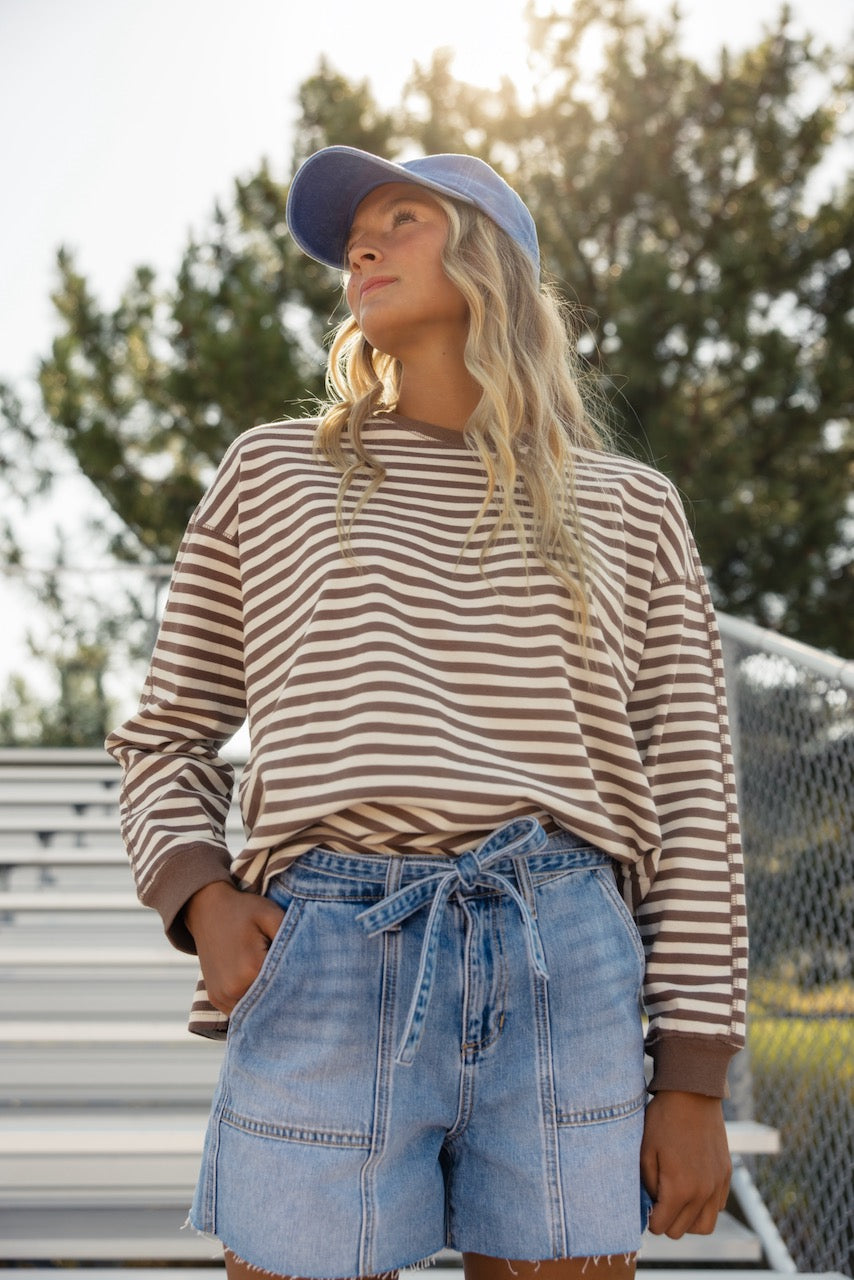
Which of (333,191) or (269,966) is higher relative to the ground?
(333,191)

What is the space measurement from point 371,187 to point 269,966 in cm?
95

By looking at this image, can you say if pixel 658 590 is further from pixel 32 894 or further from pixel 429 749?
pixel 32 894

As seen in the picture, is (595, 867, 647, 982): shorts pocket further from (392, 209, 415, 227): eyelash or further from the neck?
(392, 209, 415, 227): eyelash

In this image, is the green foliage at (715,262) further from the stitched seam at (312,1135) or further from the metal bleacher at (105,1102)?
the stitched seam at (312,1135)

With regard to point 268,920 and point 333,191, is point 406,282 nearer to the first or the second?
point 333,191

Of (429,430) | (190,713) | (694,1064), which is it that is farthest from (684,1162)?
(429,430)

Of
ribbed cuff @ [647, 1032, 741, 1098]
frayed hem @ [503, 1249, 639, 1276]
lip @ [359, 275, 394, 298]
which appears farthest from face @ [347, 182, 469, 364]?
frayed hem @ [503, 1249, 639, 1276]

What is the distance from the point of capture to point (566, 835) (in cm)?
119

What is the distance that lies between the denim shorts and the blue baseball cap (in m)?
0.77

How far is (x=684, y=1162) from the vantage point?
45.3 inches

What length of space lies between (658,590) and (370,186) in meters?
0.62

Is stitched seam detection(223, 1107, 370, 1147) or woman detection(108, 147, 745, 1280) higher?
woman detection(108, 147, 745, 1280)

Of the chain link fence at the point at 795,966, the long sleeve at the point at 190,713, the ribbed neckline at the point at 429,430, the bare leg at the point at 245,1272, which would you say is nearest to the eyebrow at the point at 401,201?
the ribbed neckline at the point at 429,430

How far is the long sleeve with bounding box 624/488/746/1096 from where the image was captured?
1.19 meters
